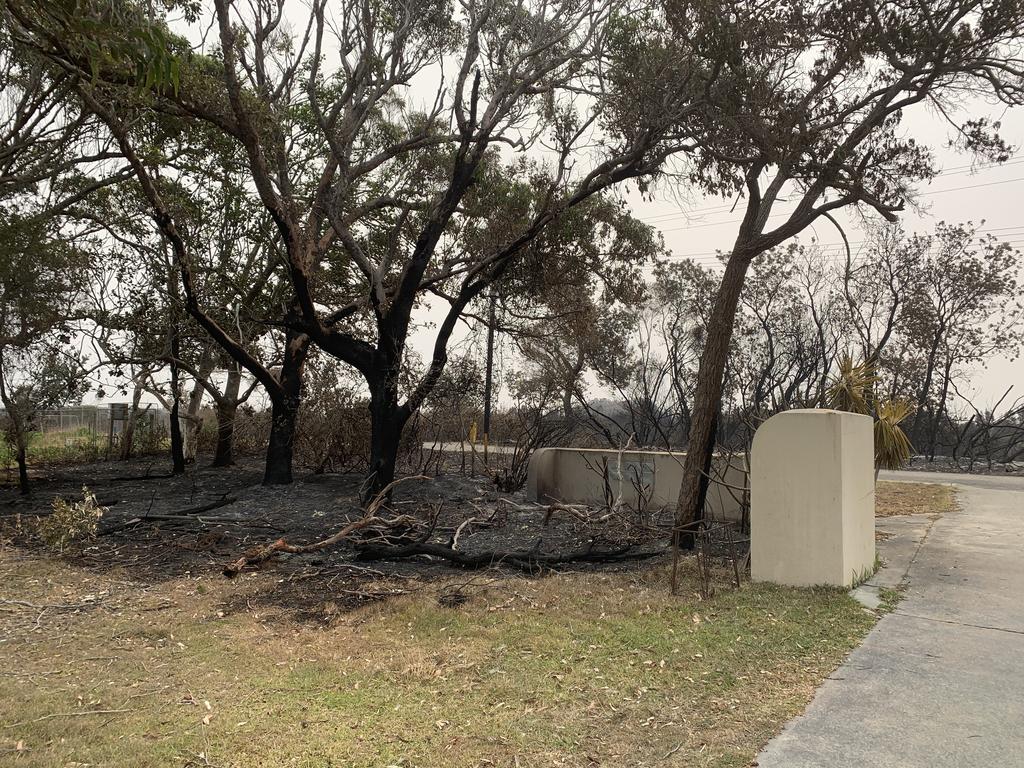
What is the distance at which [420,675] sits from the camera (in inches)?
199

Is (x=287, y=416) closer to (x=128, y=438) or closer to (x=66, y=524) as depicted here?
(x=66, y=524)

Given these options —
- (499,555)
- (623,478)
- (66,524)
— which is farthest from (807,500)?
(66,524)

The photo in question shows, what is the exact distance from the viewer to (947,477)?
2169 centimetres

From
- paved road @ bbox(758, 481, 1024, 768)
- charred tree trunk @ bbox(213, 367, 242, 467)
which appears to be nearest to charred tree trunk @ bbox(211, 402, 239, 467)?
charred tree trunk @ bbox(213, 367, 242, 467)

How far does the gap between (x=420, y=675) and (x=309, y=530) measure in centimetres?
585

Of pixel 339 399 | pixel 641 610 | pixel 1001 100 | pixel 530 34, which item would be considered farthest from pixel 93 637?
pixel 1001 100

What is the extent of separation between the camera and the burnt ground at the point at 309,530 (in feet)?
26.5

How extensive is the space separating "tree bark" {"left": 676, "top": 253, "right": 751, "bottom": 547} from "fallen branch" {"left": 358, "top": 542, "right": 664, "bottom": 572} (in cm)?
78

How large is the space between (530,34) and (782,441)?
8.06m

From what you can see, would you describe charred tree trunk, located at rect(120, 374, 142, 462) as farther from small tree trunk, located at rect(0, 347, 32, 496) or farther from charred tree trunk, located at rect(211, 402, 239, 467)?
small tree trunk, located at rect(0, 347, 32, 496)

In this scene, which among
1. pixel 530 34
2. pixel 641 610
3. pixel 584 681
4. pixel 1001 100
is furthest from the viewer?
pixel 530 34

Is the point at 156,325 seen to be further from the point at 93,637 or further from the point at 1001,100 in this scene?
the point at 1001,100

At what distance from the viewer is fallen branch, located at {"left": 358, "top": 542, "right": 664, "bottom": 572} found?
331 inches

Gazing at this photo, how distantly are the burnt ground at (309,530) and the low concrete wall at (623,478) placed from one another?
24.1 inches
